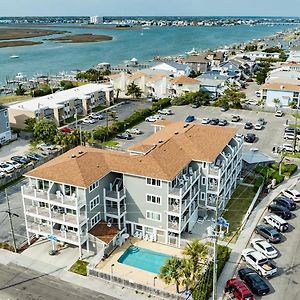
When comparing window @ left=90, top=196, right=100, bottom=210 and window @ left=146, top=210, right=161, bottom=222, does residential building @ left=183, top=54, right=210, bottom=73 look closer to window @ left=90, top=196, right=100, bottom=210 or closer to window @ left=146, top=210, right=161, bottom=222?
window @ left=146, top=210, right=161, bottom=222

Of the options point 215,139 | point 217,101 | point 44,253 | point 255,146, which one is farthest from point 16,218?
point 217,101

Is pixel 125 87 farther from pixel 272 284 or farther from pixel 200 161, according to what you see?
pixel 272 284

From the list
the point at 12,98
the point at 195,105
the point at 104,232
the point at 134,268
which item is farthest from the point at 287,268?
the point at 12,98

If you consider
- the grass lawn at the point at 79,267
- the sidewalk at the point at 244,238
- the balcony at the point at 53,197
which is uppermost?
the balcony at the point at 53,197

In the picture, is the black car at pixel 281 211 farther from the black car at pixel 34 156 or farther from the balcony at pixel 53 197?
the black car at pixel 34 156

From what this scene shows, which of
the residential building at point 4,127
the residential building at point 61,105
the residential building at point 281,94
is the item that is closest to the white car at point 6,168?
the residential building at point 4,127

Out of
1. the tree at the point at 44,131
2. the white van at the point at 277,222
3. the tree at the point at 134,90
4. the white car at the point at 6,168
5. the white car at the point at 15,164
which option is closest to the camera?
the white van at the point at 277,222

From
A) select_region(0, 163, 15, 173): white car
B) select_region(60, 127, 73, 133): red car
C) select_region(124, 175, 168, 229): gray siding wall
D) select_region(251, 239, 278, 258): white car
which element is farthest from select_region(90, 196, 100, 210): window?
select_region(60, 127, 73, 133): red car
